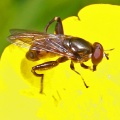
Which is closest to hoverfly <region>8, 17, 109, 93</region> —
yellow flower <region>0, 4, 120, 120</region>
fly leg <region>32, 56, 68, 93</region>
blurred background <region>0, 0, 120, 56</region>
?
fly leg <region>32, 56, 68, 93</region>

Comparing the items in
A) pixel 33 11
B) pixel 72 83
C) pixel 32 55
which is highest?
pixel 33 11

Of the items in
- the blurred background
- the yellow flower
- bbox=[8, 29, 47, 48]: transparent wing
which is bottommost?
the yellow flower

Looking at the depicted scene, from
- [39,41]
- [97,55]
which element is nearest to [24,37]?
[39,41]

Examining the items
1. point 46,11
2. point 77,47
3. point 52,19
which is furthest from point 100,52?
point 46,11

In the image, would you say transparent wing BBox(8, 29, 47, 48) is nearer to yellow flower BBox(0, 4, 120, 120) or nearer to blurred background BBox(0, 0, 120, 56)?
yellow flower BBox(0, 4, 120, 120)

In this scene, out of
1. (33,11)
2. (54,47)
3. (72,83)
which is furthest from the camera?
(33,11)

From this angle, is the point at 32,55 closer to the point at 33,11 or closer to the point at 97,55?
the point at 97,55

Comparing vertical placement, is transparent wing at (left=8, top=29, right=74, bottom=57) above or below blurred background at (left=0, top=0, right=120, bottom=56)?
below
